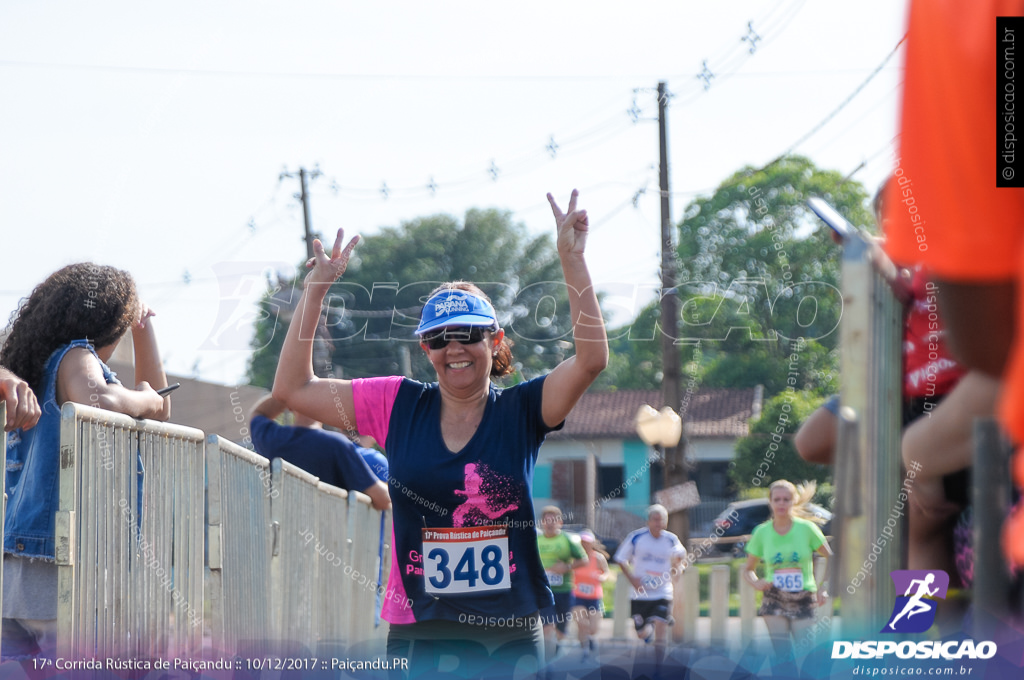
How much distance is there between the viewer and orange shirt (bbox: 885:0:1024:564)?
2.74 feet

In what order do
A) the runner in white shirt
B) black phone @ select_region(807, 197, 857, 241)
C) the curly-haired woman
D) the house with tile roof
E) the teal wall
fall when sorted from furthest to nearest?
the teal wall
the house with tile roof
the runner in white shirt
the curly-haired woman
black phone @ select_region(807, 197, 857, 241)

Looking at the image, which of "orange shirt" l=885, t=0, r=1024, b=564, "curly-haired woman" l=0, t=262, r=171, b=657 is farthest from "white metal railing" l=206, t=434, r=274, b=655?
"orange shirt" l=885, t=0, r=1024, b=564

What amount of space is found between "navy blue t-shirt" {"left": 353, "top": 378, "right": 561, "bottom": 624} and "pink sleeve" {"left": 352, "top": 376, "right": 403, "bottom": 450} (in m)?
0.12

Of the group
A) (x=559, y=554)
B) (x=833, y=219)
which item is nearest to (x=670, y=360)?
(x=559, y=554)

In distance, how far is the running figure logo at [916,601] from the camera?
4.91 ft

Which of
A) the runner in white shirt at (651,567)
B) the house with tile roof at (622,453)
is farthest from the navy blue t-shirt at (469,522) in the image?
the house with tile roof at (622,453)

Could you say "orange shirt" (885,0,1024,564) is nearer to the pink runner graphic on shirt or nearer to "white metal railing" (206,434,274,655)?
the pink runner graphic on shirt

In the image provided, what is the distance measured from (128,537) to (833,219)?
227 centimetres

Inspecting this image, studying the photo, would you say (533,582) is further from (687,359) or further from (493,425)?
(687,359)

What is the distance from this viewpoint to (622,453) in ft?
99.8

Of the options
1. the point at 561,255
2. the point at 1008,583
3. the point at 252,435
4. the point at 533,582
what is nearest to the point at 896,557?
the point at 1008,583

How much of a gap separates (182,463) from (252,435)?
1.96m

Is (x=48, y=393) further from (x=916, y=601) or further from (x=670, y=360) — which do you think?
(x=670, y=360)

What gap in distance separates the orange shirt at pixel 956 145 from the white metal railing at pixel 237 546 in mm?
3081
